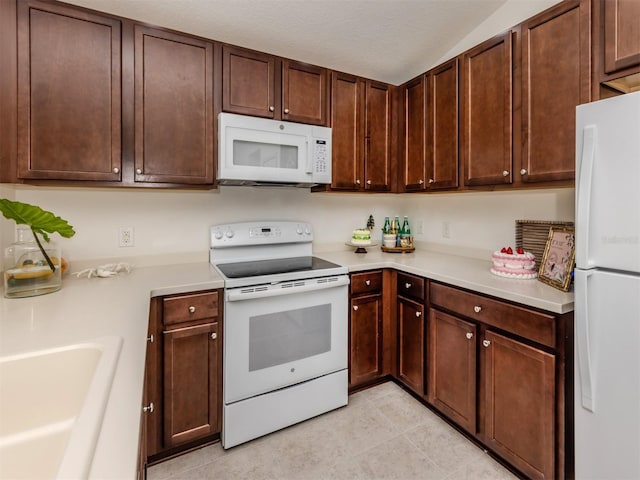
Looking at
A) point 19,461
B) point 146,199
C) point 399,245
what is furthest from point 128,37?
point 399,245

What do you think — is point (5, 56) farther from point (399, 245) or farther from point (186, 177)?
point (399, 245)

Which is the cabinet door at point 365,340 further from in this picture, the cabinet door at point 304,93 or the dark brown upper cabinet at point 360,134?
the cabinet door at point 304,93

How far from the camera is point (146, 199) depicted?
210 centimetres

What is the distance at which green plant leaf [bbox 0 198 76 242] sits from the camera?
1.29m

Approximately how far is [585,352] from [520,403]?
16.7 inches

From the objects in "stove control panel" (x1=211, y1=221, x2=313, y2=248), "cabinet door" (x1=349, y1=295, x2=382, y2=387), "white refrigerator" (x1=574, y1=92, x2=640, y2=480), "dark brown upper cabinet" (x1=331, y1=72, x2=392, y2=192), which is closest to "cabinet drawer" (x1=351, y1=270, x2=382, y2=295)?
"cabinet door" (x1=349, y1=295, x2=382, y2=387)

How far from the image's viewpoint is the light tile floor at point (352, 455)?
1.62 metres

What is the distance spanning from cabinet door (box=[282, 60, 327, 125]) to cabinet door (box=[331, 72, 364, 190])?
89 millimetres

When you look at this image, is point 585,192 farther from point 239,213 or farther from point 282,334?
point 239,213

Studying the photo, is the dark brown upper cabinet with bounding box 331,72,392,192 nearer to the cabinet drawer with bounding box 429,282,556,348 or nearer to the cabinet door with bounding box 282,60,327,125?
the cabinet door with bounding box 282,60,327,125

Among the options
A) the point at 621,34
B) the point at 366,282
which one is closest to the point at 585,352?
the point at 366,282

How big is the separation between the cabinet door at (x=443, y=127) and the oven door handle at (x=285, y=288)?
3.21 ft

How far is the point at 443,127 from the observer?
2240 mm

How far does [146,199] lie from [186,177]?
41 cm
